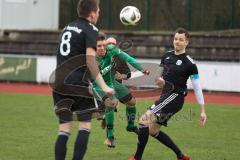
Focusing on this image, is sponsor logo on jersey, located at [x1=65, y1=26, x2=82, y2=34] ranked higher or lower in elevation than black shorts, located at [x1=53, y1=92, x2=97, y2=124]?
higher

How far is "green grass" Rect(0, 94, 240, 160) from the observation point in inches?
378

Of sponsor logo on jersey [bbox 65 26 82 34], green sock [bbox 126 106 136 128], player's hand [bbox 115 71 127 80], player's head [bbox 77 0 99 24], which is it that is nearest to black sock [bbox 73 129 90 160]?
sponsor logo on jersey [bbox 65 26 82 34]

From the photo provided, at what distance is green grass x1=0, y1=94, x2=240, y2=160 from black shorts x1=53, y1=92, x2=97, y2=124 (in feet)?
5.88

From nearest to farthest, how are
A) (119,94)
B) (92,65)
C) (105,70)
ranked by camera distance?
(92,65), (105,70), (119,94)

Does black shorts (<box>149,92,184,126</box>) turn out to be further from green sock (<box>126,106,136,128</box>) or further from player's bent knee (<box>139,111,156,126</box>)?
green sock (<box>126,106,136,128</box>)

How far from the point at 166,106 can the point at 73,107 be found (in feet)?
6.08

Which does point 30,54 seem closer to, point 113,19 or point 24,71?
point 24,71

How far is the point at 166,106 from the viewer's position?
8.91 metres

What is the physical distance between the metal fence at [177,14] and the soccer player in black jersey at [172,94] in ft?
60.0

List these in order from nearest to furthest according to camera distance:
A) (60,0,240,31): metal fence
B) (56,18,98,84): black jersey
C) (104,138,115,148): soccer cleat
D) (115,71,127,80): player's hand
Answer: (56,18,98,84): black jersey → (104,138,115,148): soccer cleat → (115,71,127,80): player's hand → (60,0,240,31): metal fence

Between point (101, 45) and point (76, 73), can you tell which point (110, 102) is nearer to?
point (101, 45)

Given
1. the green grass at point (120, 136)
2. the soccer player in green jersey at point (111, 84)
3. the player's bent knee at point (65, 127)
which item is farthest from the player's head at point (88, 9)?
the green grass at point (120, 136)

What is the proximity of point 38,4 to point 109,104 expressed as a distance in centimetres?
2094

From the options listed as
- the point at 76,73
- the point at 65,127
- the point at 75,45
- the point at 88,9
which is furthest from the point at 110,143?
the point at 88,9
